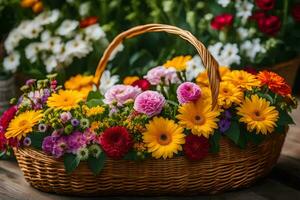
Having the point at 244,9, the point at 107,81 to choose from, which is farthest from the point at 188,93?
the point at 244,9

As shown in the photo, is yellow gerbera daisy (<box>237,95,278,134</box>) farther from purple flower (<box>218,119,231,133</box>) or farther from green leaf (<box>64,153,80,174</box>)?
green leaf (<box>64,153,80,174</box>)

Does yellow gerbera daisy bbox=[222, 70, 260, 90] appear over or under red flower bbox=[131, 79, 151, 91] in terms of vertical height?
over

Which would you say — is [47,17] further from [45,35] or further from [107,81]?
[107,81]

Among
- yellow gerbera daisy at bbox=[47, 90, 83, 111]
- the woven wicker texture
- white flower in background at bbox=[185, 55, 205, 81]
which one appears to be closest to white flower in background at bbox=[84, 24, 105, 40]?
white flower in background at bbox=[185, 55, 205, 81]

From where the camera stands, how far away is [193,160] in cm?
184

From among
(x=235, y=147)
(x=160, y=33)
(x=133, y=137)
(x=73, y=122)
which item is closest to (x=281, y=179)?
(x=235, y=147)

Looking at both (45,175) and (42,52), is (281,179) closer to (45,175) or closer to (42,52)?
(45,175)

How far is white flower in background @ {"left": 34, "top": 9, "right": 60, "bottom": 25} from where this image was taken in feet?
9.77

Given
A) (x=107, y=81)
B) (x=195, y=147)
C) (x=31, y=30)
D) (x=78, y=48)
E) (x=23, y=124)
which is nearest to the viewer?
(x=195, y=147)

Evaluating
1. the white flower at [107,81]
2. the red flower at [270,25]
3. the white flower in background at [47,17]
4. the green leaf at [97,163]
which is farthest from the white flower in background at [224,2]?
the green leaf at [97,163]

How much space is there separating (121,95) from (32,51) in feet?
3.55

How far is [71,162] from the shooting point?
1.84 meters

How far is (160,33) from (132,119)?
3.96 feet

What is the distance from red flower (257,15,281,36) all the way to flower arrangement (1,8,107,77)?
67 centimetres
